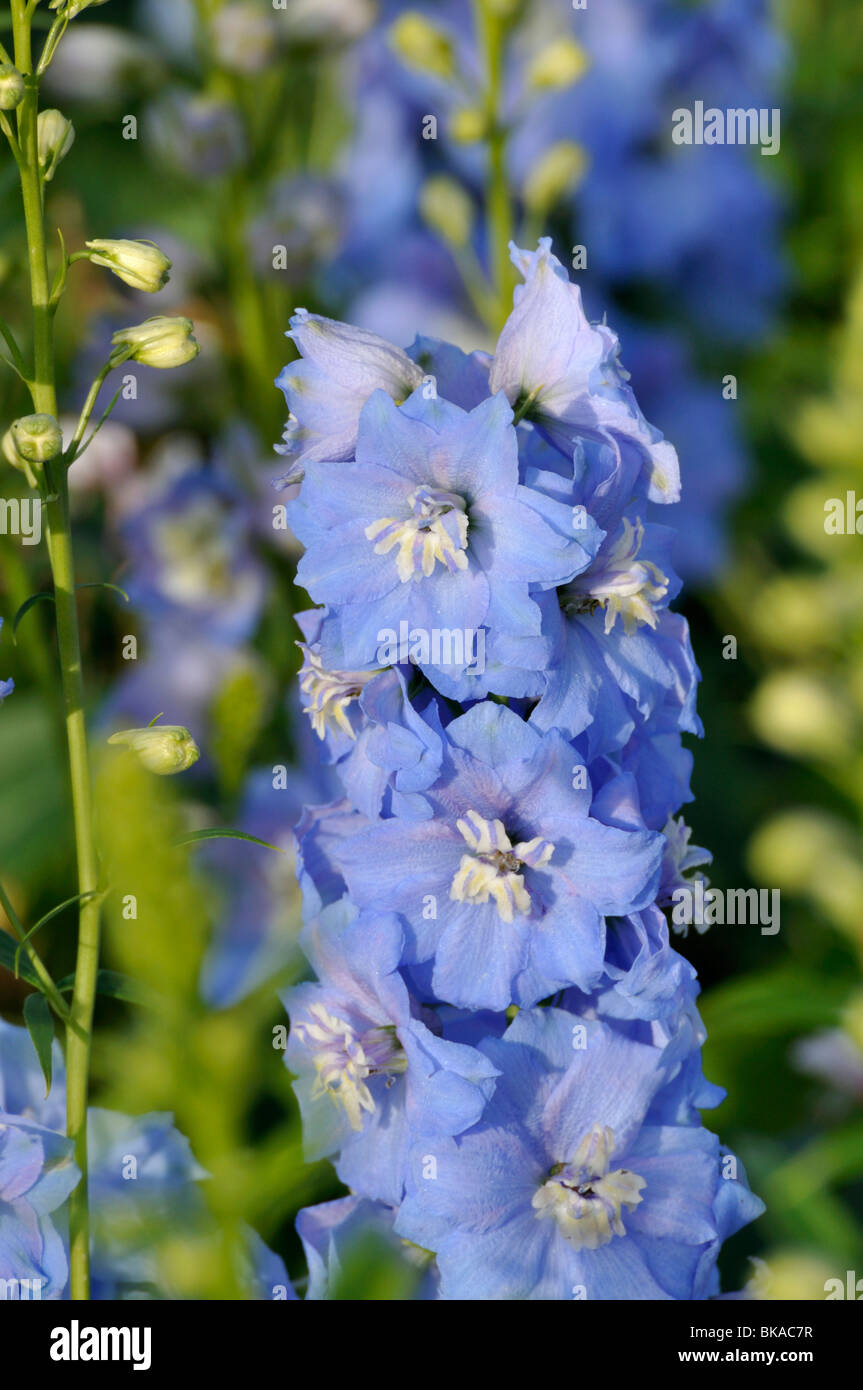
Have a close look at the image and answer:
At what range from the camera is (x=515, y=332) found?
57 centimetres

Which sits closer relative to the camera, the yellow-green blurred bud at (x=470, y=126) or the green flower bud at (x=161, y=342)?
the green flower bud at (x=161, y=342)

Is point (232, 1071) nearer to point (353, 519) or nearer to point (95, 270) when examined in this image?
point (353, 519)

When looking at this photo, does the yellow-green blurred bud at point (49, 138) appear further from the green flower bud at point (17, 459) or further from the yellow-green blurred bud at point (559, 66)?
the yellow-green blurred bud at point (559, 66)

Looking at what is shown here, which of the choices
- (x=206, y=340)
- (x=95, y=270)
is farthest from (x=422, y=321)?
(x=95, y=270)

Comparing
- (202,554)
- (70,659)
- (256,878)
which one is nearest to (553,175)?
(202,554)

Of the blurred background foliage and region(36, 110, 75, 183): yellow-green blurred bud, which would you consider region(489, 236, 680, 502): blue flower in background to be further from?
the blurred background foliage

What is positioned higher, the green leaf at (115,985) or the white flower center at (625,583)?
the white flower center at (625,583)

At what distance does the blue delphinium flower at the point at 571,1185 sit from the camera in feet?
1.81

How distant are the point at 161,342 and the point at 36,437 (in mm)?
80

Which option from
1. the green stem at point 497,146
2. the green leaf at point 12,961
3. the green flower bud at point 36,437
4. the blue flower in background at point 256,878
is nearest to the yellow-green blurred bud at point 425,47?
the green stem at point 497,146

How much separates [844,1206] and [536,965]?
2.50 ft

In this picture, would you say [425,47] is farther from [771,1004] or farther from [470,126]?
[771,1004]

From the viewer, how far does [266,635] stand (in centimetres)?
125

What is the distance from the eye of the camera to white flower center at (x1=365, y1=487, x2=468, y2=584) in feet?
1.79
